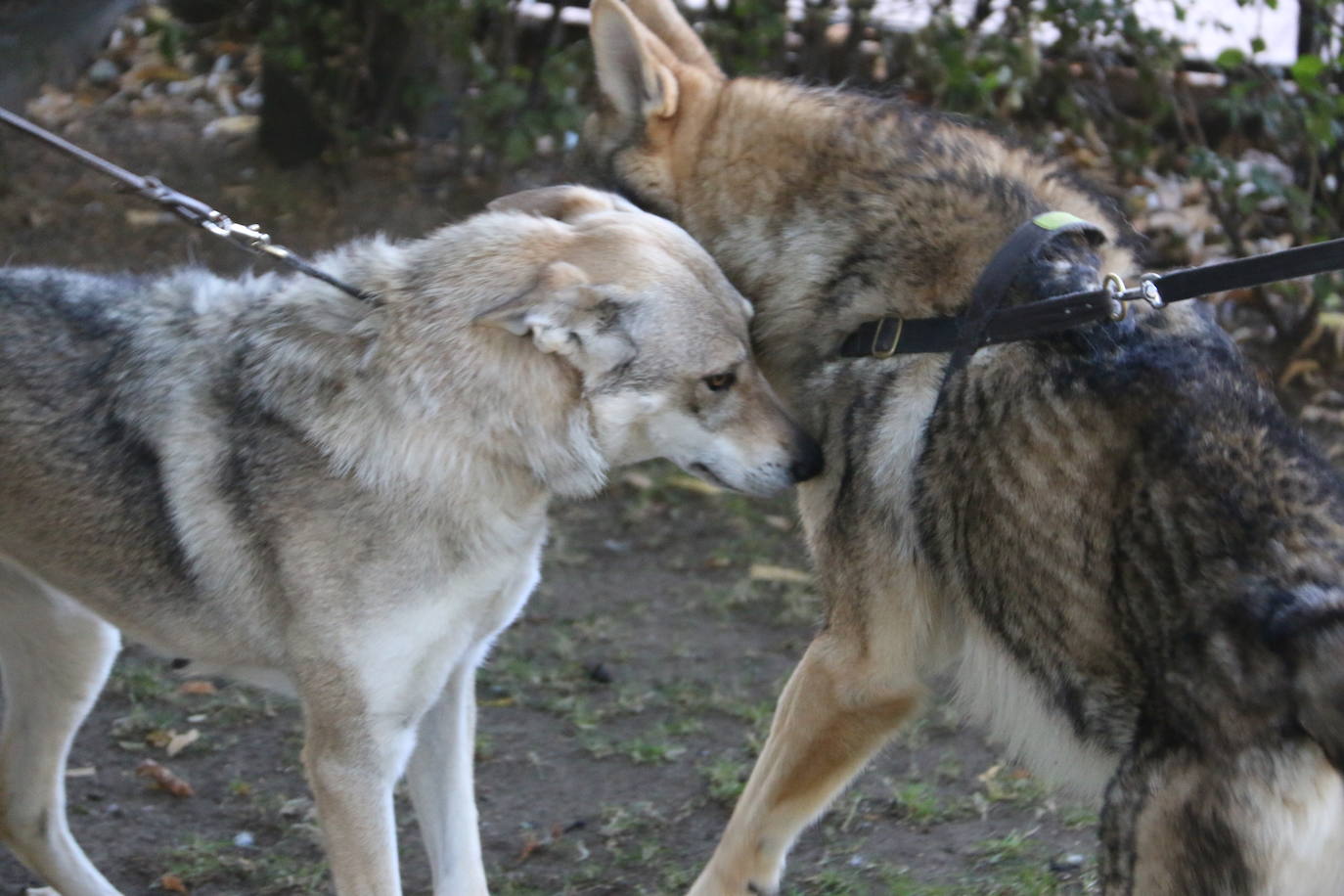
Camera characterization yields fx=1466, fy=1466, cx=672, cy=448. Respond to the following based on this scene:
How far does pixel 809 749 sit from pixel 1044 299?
Answer: 1055 millimetres

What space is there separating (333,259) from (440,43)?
333 centimetres

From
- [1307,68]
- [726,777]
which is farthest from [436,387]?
[1307,68]

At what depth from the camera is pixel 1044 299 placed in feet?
9.16

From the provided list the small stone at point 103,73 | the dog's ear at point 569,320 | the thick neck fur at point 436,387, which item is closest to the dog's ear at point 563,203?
the thick neck fur at point 436,387

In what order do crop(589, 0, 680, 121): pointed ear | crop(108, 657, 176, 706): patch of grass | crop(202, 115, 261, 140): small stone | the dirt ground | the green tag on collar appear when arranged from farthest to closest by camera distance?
crop(202, 115, 261, 140): small stone < crop(108, 657, 176, 706): patch of grass < the dirt ground < crop(589, 0, 680, 121): pointed ear < the green tag on collar

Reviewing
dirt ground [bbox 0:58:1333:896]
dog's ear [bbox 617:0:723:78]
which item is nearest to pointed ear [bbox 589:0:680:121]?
dog's ear [bbox 617:0:723:78]

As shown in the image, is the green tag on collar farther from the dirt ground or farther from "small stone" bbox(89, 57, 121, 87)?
"small stone" bbox(89, 57, 121, 87)

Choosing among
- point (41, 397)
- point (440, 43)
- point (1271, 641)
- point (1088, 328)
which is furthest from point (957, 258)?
point (440, 43)

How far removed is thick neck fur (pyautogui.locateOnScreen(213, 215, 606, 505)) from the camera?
2.83 meters

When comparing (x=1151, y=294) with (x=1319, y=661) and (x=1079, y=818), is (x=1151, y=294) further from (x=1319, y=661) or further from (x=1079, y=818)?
(x=1079, y=818)

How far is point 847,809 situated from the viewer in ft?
12.6

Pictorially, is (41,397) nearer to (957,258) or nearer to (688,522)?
(957,258)

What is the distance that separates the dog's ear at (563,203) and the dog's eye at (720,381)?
43cm

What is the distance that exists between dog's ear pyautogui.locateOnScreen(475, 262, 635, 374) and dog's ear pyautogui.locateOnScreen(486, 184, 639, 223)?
0.97ft
